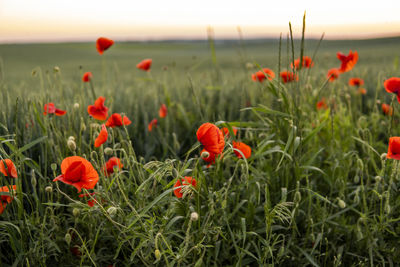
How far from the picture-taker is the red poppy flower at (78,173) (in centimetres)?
120

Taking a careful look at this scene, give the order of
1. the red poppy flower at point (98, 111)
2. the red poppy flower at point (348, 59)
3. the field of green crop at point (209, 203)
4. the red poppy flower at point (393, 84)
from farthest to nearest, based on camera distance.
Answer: the red poppy flower at point (348, 59) → the red poppy flower at point (98, 111) → the red poppy flower at point (393, 84) → the field of green crop at point (209, 203)

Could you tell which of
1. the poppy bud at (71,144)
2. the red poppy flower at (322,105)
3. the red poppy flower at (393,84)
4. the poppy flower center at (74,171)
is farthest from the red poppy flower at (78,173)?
the red poppy flower at (322,105)

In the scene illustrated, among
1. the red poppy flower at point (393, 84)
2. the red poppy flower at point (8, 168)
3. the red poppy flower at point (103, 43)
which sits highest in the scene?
the red poppy flower at point (103, 43)

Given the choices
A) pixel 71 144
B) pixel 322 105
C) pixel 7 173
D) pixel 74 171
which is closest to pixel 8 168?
pixel 7 173

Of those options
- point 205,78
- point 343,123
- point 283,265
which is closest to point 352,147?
point 343,123

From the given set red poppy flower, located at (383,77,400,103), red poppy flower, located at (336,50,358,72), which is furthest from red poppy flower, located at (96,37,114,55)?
red poppy flower, located at (383,77,400,103)

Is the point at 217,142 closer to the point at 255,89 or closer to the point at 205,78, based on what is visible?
the point at 255,89

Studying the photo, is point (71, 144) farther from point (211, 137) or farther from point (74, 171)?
point (211, 137)

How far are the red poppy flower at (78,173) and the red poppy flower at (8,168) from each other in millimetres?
336

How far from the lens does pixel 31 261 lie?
1417 mm

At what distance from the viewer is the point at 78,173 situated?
1.21m

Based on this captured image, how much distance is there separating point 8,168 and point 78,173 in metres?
0.41

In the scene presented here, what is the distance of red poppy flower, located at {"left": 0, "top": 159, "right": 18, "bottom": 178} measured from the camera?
1.41m

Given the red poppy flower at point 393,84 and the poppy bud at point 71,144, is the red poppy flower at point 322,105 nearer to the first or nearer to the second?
the red poppy flower at point 393,84
